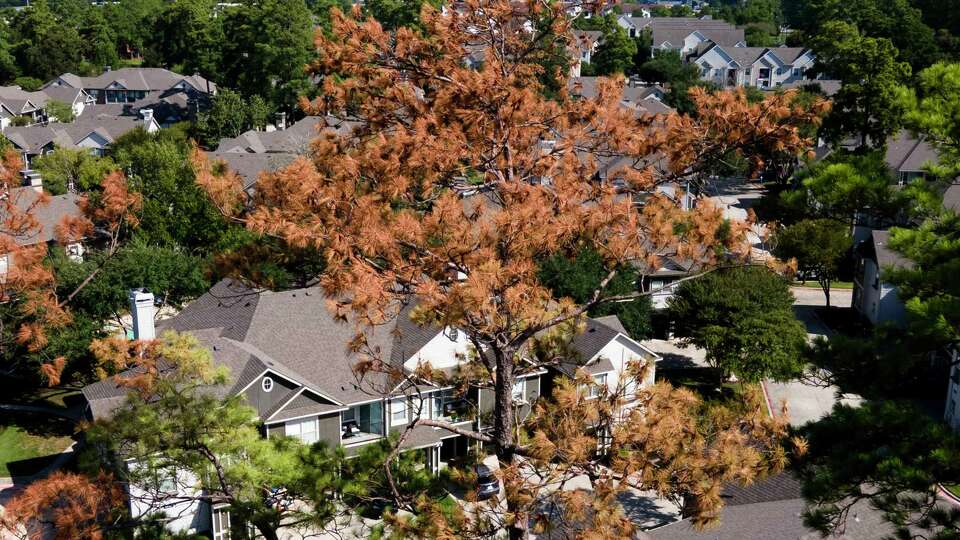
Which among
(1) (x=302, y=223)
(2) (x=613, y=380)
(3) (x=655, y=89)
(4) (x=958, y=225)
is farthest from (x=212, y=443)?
(3) (x=655, y=89)

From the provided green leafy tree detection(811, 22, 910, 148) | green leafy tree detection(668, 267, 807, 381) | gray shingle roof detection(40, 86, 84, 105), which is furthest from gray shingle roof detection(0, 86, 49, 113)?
green leafy tree detection(668, 267, 807, 381)

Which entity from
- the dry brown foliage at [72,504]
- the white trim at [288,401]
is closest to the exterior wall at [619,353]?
the white trim at [288,401]

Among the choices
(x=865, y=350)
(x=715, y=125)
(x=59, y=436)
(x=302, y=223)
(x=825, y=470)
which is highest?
(x=715, y=125)

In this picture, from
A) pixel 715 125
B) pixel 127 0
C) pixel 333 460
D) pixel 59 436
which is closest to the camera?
pixel 715 125

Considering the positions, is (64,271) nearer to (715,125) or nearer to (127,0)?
(715,125)

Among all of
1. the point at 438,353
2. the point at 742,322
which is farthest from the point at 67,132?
the point at 742,322

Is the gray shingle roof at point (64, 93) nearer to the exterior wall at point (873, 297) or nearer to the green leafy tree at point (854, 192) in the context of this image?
the exterior wall at point (873, 297)

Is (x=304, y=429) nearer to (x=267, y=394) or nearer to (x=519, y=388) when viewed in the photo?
(x=267, y=394)
